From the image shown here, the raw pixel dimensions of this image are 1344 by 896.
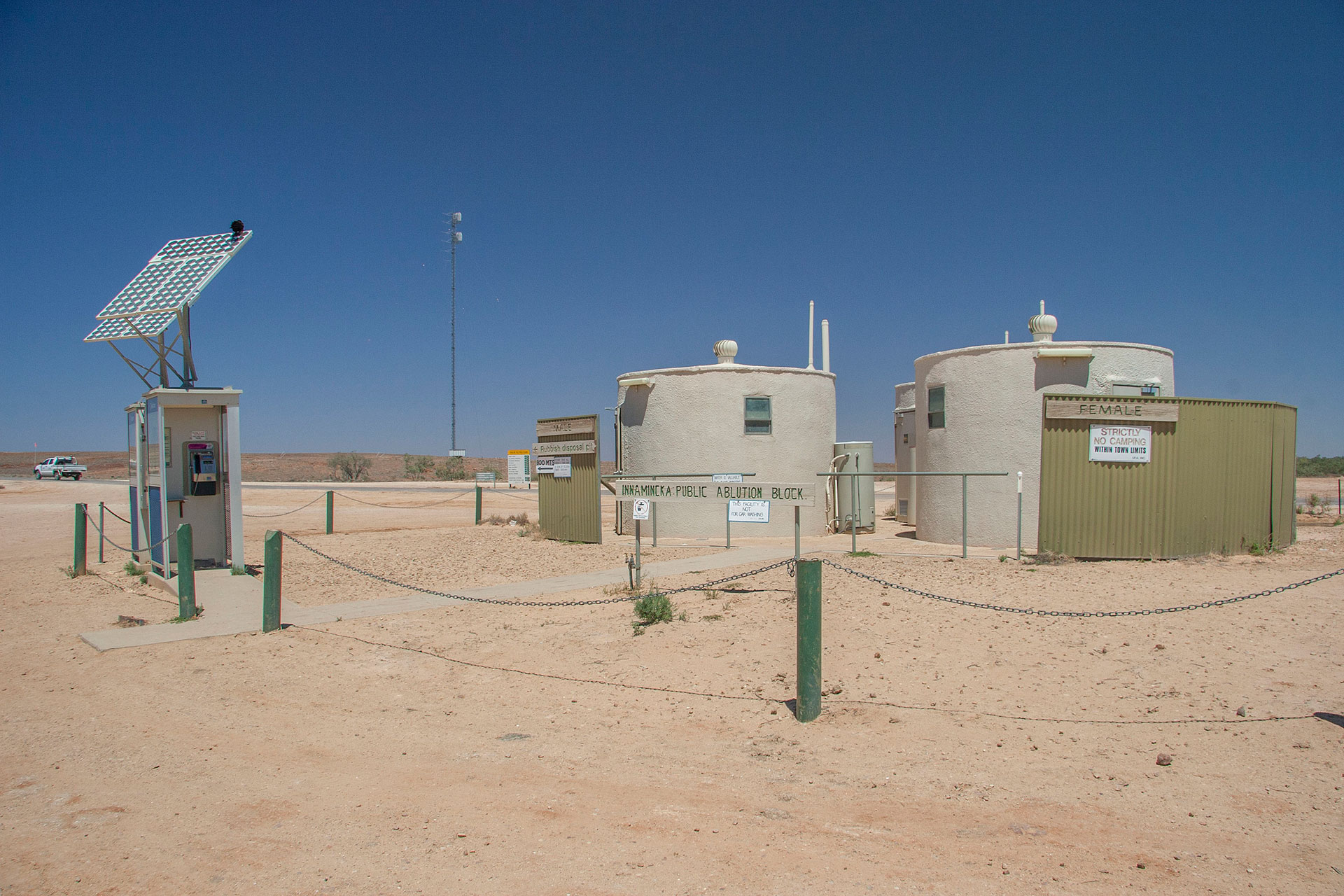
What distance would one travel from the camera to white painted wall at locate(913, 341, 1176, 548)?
14281 millimetres

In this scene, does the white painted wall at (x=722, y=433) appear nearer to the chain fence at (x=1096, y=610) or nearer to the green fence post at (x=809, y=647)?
the chain fence at (x=1096, y=610)

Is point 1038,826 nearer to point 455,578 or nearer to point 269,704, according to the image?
point 269,704

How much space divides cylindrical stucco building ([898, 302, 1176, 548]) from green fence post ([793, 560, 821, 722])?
29.6 feet

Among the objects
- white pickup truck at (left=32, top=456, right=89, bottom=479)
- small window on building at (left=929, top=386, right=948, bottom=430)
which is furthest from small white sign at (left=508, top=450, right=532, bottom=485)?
white pickup truck at (left=32, top=456, right=89, bottom=479)

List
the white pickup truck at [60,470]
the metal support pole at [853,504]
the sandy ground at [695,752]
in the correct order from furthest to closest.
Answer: the white pickup truck at [60,470] < the metal support pole at [853,504] < the sandy ground at [695,752]

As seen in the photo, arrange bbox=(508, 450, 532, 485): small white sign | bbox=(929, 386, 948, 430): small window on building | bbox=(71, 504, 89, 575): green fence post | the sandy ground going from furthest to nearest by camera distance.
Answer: bbox=(508, 450, 532, 485): small white sign, bbox=(929, 386, 948, 430): small window on building, bbox=(71, 504, 89, 575): green fence post, the sandy ground

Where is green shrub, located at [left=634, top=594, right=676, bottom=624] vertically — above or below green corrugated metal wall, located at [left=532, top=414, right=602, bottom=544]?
below

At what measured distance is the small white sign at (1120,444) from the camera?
1302 cm

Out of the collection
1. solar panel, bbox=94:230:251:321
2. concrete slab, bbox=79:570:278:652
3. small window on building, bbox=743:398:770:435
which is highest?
solar panel, bbox=94:230:251:321

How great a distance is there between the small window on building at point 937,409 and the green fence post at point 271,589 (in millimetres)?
11445

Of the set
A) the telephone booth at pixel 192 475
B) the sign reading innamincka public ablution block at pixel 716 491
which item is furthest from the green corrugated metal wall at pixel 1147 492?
the telephone booth at pixel 192 475

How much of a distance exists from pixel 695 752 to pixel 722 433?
11.9 m

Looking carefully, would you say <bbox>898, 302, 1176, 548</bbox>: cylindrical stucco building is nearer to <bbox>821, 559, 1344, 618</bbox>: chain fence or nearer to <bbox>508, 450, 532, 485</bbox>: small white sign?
<bbox>821, 559, 1344, 618</bbox>: chain fence

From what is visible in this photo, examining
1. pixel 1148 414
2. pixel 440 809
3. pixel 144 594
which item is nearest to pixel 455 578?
pixel 144 594
